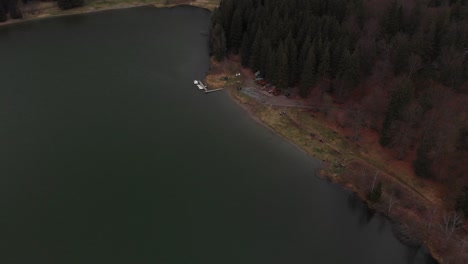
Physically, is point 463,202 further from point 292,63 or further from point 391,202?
point 292,63

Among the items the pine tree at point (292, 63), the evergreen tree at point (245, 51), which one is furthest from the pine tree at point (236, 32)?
the pine tree at point (292, 63)

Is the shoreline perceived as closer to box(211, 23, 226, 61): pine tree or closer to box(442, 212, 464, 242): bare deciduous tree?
box(442, 212, 464, 242): bare deciduous tree

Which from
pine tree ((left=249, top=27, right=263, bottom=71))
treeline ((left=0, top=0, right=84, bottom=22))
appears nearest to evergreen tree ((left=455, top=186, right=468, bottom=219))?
pine tree ((left=249, top=27, right=263, bottom=71))

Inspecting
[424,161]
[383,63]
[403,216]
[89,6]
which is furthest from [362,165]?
[89,6]

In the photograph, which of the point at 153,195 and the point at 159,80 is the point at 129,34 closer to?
the point at 159,80

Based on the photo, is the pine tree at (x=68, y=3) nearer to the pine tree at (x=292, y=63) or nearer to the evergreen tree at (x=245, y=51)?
the evergreen tree at (x=245, y=51)
